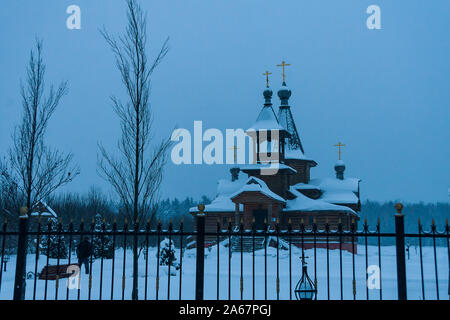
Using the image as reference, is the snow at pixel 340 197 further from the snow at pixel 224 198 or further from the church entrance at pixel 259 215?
the snow at pixel 224 198

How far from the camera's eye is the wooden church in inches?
1326

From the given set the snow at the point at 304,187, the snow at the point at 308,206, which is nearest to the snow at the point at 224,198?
the snow at the point at 308,206

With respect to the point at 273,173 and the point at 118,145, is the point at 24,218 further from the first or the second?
the point at 273,173

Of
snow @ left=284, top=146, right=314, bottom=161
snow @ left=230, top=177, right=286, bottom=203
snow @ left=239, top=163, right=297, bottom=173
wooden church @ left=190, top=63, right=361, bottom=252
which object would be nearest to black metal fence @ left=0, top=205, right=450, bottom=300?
snow @ left=230, top=177, right=286, bottom=203

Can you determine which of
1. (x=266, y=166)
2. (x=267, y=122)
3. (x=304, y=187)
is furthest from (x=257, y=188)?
(x=304, y=187)

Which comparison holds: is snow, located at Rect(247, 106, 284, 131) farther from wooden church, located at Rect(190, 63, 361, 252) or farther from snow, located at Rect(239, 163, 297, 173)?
snow, located at Rect(239, 163, 297, 173)

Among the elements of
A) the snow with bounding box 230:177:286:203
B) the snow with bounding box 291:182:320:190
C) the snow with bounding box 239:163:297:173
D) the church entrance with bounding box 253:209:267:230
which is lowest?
the church entrance with bounding box 253:209:267:230

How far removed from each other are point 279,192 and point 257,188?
3.60 metres

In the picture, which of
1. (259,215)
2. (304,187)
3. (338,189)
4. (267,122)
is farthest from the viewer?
(338,189)

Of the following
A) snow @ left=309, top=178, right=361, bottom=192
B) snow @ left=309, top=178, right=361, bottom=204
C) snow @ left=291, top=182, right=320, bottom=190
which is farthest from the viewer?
snow @ left=309, top=178, right=361, bottom=192

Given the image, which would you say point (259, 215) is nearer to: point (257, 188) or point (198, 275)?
point (257, 188)

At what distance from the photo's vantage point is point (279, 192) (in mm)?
35938

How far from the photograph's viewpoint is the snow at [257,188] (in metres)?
32.9
